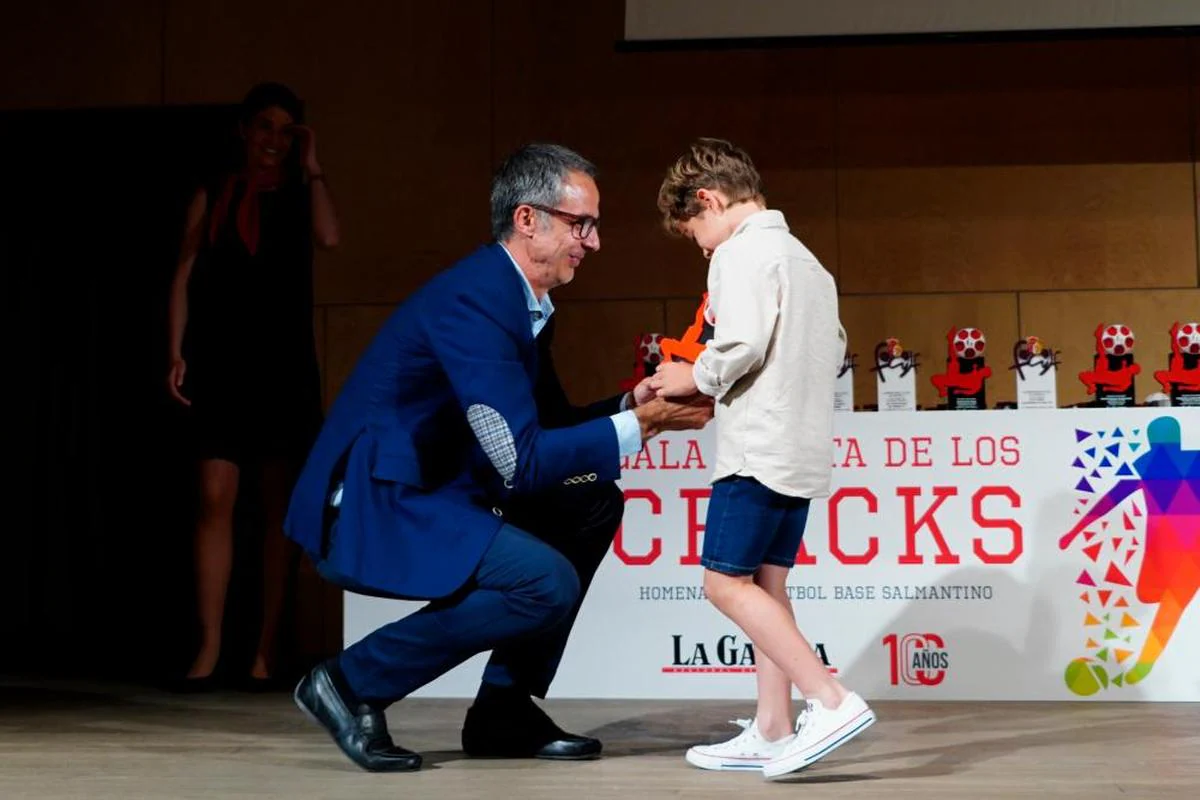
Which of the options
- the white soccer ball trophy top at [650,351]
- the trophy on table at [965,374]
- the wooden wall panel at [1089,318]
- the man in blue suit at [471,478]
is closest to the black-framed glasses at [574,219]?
the man in blue suit at [471,478]

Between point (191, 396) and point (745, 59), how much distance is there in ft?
7.36

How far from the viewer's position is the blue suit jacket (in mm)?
2529

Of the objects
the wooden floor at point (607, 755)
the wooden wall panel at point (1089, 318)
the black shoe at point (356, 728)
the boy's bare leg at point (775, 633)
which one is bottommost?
the wooden floor at point (607, 755)

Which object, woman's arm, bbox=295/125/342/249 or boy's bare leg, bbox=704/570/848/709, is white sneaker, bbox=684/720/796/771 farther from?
woman's arm, bbox=295/125/342/249

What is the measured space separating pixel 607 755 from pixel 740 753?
11.3 inches

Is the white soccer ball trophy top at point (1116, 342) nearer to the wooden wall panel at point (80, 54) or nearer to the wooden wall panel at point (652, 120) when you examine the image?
the wooden wall panel at point (652, 120)

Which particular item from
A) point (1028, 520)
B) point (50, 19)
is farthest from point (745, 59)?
point (50, 19)

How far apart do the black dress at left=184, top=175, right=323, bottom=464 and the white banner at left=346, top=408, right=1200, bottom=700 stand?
687 mm

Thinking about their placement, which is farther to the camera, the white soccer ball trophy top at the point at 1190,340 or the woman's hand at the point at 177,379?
the woman's hand at the point at 177,379

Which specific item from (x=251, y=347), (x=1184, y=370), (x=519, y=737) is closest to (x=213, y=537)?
(x=251, y=347)

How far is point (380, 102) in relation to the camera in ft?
17.3

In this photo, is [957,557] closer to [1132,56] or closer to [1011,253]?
[1011,253]

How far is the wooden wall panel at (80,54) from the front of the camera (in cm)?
531

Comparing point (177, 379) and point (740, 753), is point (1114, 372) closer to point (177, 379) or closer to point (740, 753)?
point (740, 753)
